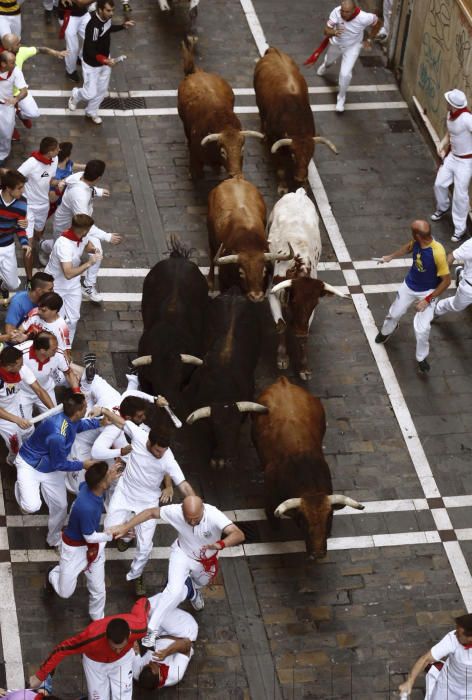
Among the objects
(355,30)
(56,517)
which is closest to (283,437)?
(56,517)

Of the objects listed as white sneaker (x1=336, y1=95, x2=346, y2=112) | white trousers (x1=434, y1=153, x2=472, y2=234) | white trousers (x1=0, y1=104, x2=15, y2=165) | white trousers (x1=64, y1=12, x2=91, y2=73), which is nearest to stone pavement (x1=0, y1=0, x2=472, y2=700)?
white sneaker (x1=336, y1=95, x2=346, y2=112)

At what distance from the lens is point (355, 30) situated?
21375 mm

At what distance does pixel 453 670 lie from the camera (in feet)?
38.9

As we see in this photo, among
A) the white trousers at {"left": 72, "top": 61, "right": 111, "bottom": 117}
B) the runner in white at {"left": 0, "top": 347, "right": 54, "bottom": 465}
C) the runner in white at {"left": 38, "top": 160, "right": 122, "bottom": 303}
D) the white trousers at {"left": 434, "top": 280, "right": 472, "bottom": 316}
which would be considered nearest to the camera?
the runner in white at {"left": 0, "top": 347, "right": 54, "bottom": 465}

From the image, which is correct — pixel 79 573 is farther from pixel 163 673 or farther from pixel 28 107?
pixel 28 107

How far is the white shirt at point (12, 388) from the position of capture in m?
13.8

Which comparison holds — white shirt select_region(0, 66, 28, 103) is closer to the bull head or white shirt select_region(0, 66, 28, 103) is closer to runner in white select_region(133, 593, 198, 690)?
the bull head

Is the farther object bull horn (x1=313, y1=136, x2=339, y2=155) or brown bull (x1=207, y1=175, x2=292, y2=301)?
bull horn (x1=313, y1=136, x2=339, y2=155)

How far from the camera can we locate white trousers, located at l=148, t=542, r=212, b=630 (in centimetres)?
1264

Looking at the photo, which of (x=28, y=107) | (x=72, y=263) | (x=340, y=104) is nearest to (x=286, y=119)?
(x=340, y=104)

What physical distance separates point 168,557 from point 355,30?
11204mm

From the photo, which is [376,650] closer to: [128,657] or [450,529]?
[450,529]

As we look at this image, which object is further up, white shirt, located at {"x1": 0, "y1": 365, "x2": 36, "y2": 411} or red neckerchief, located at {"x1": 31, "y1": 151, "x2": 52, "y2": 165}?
red neckerchief, located at {"x1": 31, "y1": 151, "x2": 52, "y2": 165}

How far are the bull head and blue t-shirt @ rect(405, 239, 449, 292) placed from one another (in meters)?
3.82
